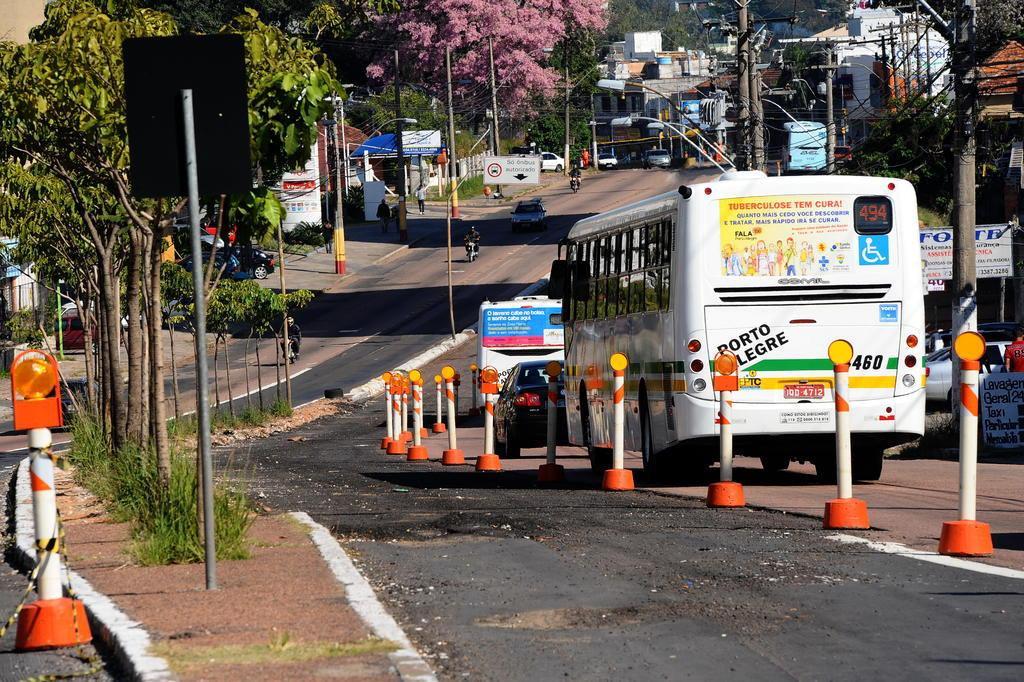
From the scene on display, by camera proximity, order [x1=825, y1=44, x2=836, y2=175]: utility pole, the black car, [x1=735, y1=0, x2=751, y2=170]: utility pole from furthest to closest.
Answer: [x1=825, y1=44, x2=836, y2=175]: utility pole, [x1=735, y1=0, x2=751, y2=170]: utility pole, the black car

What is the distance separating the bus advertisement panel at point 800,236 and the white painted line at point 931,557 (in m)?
5.65

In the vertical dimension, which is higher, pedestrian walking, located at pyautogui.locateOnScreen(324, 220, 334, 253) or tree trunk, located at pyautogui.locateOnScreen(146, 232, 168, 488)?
pedestrian walking, located at pyautogui.locateOnScreen(324, 220, 334, 253)

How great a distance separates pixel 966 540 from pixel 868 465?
296 inches

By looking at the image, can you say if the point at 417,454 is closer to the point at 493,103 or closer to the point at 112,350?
the point at 112,350

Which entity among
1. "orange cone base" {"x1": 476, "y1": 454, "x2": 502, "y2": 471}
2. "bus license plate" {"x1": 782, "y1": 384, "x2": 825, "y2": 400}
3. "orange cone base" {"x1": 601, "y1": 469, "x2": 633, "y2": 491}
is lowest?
"orange cone base" {"x1": 476, "y1": 454, "x2": 502, "y2": 471}

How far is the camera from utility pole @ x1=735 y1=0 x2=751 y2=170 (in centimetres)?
3441

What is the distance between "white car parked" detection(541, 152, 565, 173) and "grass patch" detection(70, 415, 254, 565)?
95479 mm

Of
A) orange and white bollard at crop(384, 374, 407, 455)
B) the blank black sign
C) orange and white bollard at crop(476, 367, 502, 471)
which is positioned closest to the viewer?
the blank black sign

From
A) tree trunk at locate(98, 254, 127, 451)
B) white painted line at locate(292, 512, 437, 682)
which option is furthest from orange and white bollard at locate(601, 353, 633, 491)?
tree trunk at locate(98, 254, 127, 451)

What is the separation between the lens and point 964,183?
77.0 ft

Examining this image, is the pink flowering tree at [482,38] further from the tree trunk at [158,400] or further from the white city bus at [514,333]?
the tree trunk at [158,400]

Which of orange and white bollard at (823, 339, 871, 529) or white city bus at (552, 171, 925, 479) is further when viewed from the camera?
white city bus at (552, 171, 925, 479)

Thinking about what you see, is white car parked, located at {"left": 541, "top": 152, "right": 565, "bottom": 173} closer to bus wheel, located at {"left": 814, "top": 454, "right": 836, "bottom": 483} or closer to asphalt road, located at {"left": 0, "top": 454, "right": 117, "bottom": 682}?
bus wheel, located at {"left": 814, "top": 454, "right": 836, "bottom": 483}

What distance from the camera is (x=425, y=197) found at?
327ft
